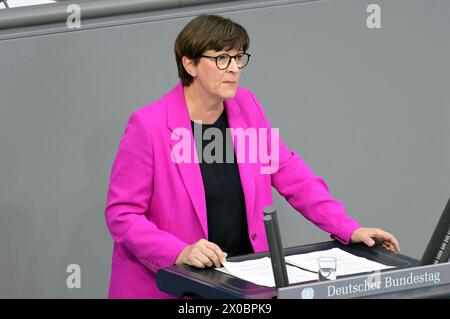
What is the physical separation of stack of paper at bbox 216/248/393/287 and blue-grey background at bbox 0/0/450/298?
1.36m

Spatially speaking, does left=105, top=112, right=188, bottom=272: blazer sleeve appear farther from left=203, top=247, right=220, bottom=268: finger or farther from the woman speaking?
left=203, top=247, right=220, bottom=268: finger

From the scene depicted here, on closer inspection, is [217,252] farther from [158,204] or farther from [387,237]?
[387,237]

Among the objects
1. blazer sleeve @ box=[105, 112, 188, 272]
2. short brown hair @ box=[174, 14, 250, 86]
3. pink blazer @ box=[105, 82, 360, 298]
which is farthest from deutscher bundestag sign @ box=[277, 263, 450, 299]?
short brown hair @ box=[174, 14, 250, 86]

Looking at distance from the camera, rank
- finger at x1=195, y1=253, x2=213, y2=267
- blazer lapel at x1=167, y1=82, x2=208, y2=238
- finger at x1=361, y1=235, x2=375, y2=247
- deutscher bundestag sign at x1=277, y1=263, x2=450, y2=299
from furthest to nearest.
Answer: blazer lapel at x1=167, y1=82, x2=208, y2=238 → finger at x1=361, y1=235, x2=375, y2=247 → finger at x1=195, y1=253, x2=213, y2=267 → deutscher bundestag sign at x1=277, y1=263, x2=450, y2=299

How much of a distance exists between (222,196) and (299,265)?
1.61ft

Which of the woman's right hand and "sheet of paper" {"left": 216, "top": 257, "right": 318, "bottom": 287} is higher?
the woman's right hand

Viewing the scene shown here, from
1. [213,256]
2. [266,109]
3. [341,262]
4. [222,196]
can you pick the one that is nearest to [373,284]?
[341,262]

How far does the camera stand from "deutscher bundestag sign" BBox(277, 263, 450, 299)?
86.0 inches

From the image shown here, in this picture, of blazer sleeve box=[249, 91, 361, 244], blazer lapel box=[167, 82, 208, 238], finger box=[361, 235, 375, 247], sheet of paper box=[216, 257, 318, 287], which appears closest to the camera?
sheet of paper box=[216, 257, 318, 287]

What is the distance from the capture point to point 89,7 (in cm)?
383

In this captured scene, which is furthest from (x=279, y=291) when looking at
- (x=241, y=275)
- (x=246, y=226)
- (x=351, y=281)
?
(x=246, y=226)

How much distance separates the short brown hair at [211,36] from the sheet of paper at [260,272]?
2.30ft
